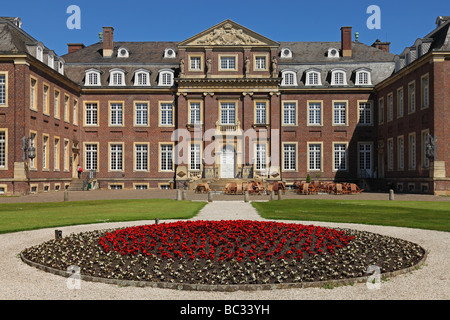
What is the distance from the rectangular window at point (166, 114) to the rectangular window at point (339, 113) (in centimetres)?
1523

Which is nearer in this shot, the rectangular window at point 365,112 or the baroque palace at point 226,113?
the baroque palace at point 226,113

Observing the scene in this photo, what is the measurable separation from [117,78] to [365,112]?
23.3 metres

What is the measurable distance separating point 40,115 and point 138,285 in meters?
30.7

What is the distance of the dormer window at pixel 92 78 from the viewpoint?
44125 millimetres

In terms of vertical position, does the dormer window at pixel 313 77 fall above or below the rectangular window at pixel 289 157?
above

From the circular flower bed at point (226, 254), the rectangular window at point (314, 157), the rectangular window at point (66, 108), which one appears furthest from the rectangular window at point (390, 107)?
the circular flower bed at point (226, 254)

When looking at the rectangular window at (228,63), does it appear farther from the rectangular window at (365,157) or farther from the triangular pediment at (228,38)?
the rectangular window at (365,157)

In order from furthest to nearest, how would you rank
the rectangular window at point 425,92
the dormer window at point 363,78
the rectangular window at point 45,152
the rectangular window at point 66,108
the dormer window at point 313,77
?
the dormer window at point 313,77 → the dormer window at point 363,78 → the rectangular window at point 66,108 → the rectangular window at point 45,152 → the rectangular window at point 425,92

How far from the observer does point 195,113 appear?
4316 cm

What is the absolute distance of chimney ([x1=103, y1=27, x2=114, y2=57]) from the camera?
4634 centimetres

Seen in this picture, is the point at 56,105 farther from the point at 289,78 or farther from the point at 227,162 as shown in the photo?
the point at 289,78

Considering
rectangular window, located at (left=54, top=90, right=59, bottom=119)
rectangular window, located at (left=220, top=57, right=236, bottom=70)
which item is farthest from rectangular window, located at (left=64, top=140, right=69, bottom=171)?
rectangular window, located at (left=220, top=57, right=236, bottom=70)

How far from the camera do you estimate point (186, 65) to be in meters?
42.8

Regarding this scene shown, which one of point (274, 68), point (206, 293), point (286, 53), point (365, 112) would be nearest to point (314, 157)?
point (365, 112)
